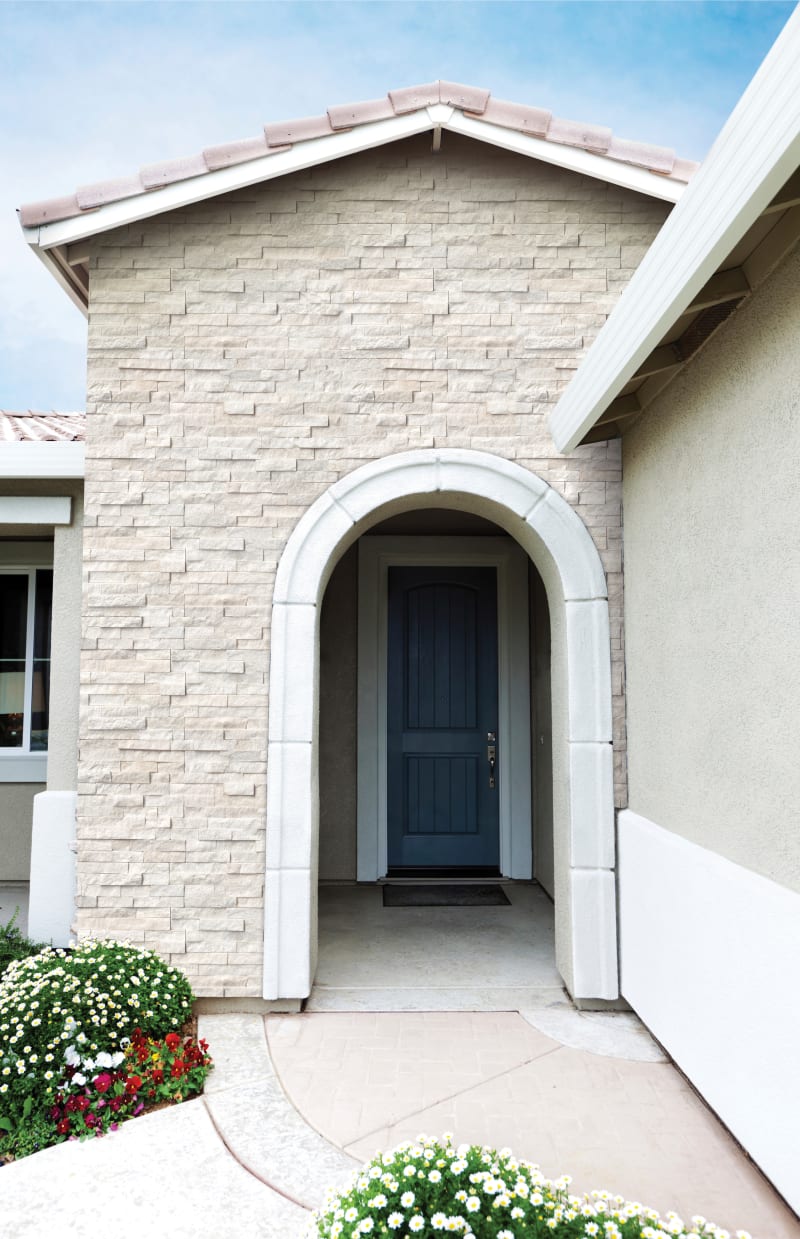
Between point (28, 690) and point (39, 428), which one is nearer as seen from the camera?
point (39, 428)

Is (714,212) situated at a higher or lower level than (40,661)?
higher

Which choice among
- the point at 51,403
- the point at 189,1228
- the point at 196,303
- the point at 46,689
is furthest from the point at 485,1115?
the point at 51,403

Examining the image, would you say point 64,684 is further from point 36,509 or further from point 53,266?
point 53,266

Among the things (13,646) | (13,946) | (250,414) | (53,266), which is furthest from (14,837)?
(53,266)

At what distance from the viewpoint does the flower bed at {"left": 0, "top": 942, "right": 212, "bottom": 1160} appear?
10.5ft

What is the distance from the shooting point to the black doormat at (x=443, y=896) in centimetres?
610

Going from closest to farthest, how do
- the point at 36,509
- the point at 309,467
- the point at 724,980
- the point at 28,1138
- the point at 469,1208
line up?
the point at 469,1208 < the point at 724,980 < the point at 28,1138 < the point at 309,467 < the point at 36,509

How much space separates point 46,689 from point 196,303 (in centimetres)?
385

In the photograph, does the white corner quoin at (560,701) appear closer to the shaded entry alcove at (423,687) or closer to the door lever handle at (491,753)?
the shaded entry alcove at (423,687)

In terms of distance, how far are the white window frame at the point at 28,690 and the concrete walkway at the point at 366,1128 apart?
137 inches

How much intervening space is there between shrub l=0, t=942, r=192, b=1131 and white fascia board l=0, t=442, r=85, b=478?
2764mm

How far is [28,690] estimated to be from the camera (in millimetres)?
6957

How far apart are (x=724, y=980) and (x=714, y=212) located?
2.53 metres

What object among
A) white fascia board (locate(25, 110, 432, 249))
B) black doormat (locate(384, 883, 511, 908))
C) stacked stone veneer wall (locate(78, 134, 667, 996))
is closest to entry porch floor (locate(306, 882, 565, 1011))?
black doormat (locate(384, 883, 511, 908))
